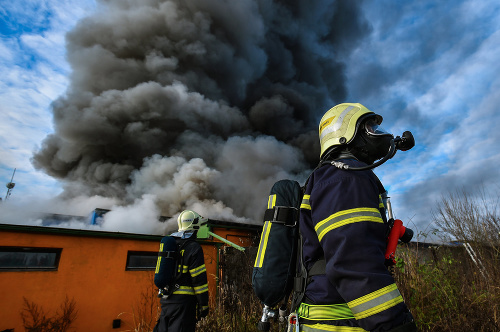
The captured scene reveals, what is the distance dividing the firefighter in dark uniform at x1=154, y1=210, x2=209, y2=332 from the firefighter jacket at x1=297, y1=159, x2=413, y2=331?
2671 mm

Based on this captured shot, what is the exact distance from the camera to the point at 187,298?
11.7ft

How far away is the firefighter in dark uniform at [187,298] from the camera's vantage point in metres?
3.45

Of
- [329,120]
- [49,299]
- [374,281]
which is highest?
[329,120]

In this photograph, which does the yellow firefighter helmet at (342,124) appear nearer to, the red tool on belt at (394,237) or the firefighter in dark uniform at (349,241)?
the firefighter in dark uniform at (349,241)

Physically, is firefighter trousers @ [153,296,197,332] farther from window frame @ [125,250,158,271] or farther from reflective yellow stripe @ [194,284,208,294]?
window frame @ [125,250,158,271]

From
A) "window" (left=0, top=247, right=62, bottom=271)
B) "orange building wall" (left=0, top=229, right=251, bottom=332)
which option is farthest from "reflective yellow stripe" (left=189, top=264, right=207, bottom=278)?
"window" (left=0, top=247, right=62, bottom=271)

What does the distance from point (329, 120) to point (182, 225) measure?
332cm

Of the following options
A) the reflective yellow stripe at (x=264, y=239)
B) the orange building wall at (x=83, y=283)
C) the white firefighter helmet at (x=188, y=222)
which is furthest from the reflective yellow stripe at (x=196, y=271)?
the orange building wall at (x=83, y=283)

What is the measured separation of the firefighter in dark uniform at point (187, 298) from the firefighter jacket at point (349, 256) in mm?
2671

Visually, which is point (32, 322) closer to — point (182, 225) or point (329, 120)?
point (182, 225)

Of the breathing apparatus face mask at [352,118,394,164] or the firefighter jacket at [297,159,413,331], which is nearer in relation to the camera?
the firefighter jacket at [297,159,413,331]

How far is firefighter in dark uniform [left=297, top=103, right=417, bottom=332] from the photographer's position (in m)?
0.94

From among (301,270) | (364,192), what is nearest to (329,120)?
(364,192)

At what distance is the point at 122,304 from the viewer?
27.2 feet
